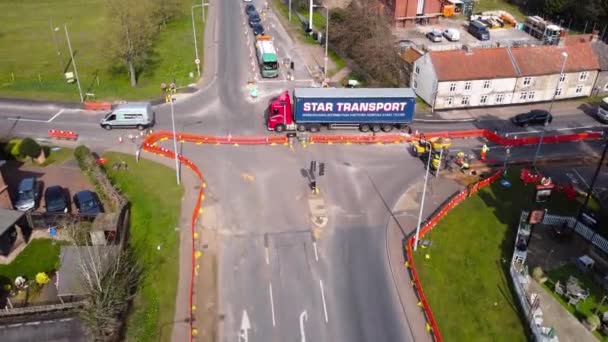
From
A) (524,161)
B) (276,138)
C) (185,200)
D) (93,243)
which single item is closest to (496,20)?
(524,161)

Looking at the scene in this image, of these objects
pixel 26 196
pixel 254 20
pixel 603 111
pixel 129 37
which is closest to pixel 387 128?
pixel 603 111

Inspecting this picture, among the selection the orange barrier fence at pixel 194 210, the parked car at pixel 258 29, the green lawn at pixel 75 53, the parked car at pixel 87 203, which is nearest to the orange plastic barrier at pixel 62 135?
Result: the orange barrier fence at pixel 194 210

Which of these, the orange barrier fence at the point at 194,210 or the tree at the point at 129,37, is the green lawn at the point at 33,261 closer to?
the orange barrier fence at the point at 194,210

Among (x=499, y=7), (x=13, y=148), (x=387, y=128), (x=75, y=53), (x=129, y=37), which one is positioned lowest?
(x=499, y=7)

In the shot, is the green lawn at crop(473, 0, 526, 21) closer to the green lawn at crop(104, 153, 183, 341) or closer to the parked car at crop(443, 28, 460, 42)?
the parked car at crop(443, 28, 460, 42)

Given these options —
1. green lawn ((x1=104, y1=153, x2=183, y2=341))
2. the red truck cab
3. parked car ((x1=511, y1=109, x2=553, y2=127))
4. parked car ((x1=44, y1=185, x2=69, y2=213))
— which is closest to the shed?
green lawn ((x1=104, y1=153, x2=183, y2=341))

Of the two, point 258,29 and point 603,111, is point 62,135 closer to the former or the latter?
point 258,29

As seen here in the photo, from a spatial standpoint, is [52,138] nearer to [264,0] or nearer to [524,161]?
[524,161]
